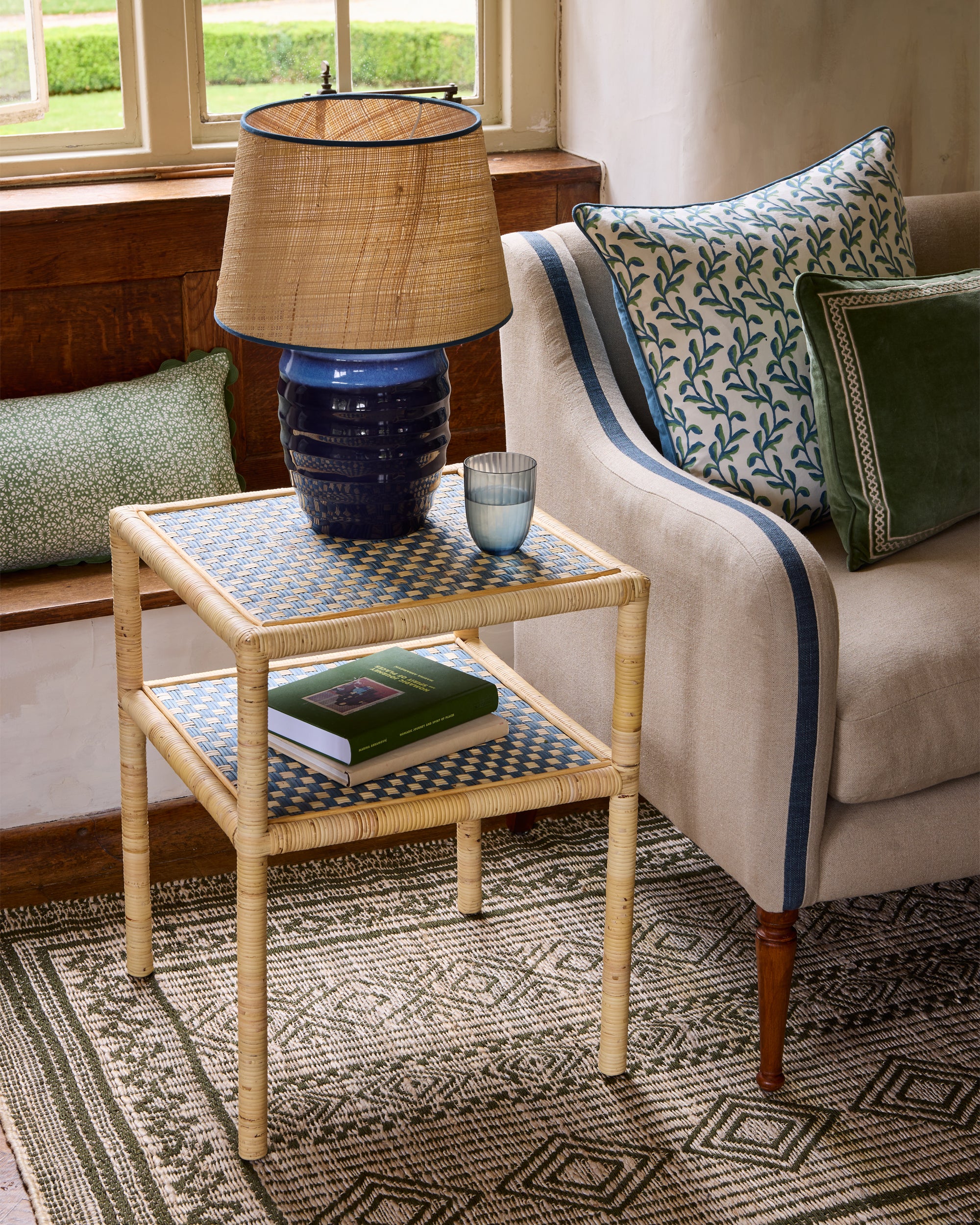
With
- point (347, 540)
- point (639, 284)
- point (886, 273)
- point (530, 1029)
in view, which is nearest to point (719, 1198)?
point (530, 1029)

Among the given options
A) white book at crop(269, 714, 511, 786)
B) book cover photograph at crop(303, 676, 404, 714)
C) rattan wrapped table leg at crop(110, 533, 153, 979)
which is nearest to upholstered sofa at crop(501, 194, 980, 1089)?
white book at crop(269, 714, 511, 786)

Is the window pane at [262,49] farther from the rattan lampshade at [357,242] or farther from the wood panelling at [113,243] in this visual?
the rattan lampshade at [357,242]

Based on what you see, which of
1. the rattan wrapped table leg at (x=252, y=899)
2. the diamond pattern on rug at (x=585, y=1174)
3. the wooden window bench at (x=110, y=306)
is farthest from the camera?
the wooden window bench at (x=110, y=306)

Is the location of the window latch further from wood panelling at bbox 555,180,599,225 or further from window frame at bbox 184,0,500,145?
wood panelling at bbox 555,180,599,225

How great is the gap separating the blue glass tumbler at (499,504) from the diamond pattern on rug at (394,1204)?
2.16ft

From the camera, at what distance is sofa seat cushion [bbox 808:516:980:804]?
159 cm

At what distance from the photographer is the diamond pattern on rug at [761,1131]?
157 cm

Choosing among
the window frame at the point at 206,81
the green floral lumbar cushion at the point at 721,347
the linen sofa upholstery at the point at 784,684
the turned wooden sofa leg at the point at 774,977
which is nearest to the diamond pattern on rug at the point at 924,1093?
the turned wooden sofa leg at the point at 774,977

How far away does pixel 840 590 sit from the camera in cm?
179

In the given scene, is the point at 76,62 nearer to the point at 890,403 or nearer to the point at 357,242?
the point at 357,242

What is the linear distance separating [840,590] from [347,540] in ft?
1.97

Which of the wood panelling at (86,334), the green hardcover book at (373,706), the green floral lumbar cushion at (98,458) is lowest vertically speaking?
the green hardcover book at (373,706)

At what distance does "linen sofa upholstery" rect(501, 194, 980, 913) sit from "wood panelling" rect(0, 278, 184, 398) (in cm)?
71

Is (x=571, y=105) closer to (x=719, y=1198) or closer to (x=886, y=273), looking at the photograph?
(x=886, y=273)
